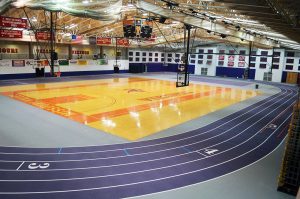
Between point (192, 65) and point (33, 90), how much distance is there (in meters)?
28.5

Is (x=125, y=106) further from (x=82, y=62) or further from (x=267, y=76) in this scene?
(x=267, y=76)

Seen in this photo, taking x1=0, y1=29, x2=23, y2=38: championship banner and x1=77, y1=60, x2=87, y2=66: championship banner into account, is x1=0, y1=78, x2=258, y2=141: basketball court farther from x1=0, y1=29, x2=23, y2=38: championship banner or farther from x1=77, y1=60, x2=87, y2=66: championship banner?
x1=77, y1=60, x2=87, y2=66: championship banner

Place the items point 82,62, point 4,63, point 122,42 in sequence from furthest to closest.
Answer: point 122,42
point 82,62
point 4,63

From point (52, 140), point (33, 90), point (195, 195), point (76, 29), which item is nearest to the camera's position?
point (195, 195)

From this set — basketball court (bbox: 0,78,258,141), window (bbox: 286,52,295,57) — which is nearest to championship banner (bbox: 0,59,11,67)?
basketball court (bbox: 0,78,258,141)

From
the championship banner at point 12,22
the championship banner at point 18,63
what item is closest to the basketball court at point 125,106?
the championship banner at point 12,22

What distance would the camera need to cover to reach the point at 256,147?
30.5 feet

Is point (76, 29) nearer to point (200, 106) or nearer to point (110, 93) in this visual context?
point (110, 93)

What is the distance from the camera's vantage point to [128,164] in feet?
24.2

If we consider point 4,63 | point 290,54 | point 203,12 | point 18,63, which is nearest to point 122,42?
point 18,63

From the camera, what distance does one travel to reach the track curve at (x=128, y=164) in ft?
19.8

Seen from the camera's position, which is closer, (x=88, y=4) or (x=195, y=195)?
(x=195, y=195)

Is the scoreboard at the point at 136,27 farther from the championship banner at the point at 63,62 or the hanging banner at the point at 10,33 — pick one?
the championship banner at the point at 63,62

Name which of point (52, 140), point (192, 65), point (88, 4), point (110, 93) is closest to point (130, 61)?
point (192, 65)
